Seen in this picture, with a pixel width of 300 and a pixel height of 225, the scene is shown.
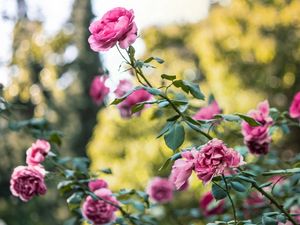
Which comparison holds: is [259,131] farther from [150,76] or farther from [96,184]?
[150,76]

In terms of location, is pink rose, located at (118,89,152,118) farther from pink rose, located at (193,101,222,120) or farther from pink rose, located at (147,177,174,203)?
pink rose, located at (147,177,174,203)

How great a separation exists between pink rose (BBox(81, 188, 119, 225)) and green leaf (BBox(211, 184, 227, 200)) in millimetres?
512

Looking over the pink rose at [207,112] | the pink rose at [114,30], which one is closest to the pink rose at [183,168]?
the pink rose at [114,30]

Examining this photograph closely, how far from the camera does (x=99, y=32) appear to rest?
4.17ft

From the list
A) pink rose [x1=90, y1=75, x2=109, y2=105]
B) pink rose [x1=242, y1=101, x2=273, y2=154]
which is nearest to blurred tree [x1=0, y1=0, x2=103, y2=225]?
pink rose [x1=90, y1=75, x2=109, y2=105]

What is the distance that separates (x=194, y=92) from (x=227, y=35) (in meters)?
4.64

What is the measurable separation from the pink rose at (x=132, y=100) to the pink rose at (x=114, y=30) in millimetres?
690

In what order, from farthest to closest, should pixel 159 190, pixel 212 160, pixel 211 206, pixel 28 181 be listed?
pixel 159 190 < pixel 211 206 < pixel 28 181 < pixel 212 160

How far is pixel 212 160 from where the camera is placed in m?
1.14

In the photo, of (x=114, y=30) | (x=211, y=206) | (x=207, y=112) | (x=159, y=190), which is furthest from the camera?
(x=159, y=190)

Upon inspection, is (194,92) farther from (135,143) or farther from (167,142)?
(135,143)

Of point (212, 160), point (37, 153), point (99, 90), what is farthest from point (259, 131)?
point (99, 90)

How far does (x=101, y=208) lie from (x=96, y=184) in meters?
0.10

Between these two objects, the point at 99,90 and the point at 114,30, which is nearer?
the point at 114,30
